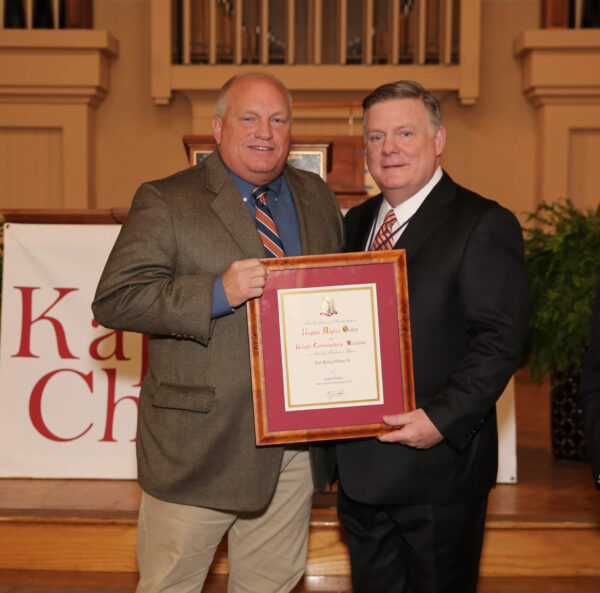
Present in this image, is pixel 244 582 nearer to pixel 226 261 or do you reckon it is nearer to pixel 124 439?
pixel 226 261

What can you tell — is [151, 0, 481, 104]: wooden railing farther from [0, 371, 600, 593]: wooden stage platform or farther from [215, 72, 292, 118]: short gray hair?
[215, 72, 292, 118]: short gray hair

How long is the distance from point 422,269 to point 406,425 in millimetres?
364

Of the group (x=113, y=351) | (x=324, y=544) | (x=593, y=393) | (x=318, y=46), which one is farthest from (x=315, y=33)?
(x=593, y=393)

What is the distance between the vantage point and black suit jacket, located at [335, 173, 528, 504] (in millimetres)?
1881

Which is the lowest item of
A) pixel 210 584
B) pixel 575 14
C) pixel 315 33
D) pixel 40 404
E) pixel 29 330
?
pixel 210 584

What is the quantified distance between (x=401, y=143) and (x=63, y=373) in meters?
1.91

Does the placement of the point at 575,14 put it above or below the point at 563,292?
above

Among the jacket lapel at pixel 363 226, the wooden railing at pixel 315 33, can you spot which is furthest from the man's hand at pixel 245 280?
the wooden railing at pixel 315 33

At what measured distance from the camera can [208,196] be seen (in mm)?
2039

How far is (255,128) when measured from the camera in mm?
2053

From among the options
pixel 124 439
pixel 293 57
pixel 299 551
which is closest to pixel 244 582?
pixel 299 551

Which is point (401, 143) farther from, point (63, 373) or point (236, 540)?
point (63, 373)

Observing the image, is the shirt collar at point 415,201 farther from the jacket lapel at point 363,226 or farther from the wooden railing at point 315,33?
the wooden railing at point 315,33

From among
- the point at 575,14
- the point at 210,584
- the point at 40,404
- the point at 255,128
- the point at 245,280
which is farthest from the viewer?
the point at 575,14
